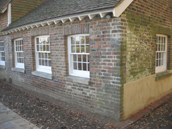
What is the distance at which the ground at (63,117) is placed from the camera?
4855mm

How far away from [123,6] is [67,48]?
2838 millimetres

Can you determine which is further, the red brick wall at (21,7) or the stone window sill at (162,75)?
the red brick wall at (21,7)

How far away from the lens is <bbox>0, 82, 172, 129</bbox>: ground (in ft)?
15.9

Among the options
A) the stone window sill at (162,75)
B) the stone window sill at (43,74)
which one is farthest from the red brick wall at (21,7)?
the stone window sill at (162,75)

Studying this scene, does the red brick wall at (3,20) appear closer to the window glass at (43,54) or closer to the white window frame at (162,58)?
the window glass at (43,54)

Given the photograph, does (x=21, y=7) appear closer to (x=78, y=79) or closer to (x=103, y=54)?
(x=78, y=79)

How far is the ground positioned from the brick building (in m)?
0.45

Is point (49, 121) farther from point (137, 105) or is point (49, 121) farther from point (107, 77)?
point (137, 105)

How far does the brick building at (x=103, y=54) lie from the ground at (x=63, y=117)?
1.48ft

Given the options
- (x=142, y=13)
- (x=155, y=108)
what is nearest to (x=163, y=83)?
(x=155, y=108)

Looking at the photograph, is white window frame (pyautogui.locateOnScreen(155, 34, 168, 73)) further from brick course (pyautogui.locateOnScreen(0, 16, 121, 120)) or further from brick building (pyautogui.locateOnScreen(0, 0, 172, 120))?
brick course (pyautogui.locateOnScreen(0, 16, 121, 120))

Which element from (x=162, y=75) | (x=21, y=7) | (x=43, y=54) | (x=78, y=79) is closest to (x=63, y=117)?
(x=78, y=79)

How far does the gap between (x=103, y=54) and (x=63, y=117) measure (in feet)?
8.48

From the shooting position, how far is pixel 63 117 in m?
5.45
